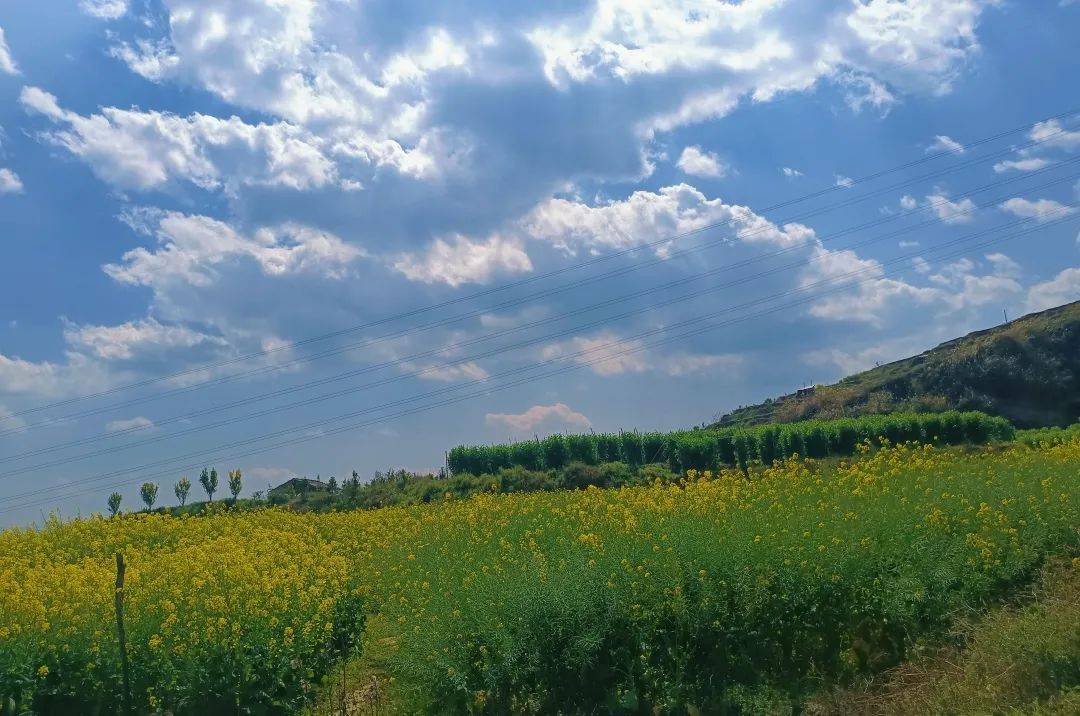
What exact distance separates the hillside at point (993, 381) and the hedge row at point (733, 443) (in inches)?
263

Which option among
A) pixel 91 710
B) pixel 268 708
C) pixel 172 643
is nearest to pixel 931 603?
pixel 268 708

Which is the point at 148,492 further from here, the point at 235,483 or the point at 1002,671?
the point at 1002,671

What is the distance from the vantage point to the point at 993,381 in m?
42.4

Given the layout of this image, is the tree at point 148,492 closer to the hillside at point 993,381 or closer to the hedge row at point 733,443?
the hedge row at point 733,443

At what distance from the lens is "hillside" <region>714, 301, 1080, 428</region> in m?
41.7

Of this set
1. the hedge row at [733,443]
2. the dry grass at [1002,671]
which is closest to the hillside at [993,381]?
the hedge row at [733,443]

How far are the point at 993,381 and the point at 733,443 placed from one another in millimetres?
16586

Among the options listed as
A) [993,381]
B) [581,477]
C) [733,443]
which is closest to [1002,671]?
[581,477]

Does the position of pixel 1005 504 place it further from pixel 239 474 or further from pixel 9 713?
pixel 239 474

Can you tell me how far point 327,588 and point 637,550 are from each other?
4021mm

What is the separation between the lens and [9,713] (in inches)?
288

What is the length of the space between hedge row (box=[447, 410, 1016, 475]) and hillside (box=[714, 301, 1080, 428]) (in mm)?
6686

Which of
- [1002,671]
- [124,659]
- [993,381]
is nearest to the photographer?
[1002,671]

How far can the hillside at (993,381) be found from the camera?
4172cm
